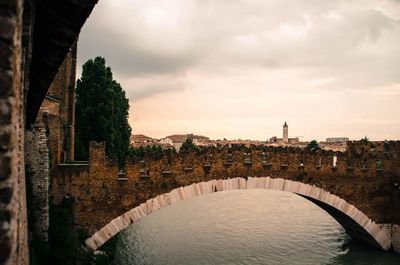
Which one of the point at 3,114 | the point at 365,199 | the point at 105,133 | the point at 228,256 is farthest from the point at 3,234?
the point at 105,133

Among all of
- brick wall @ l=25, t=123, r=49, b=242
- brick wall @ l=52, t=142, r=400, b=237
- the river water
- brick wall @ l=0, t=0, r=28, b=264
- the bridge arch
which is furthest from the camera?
the river water

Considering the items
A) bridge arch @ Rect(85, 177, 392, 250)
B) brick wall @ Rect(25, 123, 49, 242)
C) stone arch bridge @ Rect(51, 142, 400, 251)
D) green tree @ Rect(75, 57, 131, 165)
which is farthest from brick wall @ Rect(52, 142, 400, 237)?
green tree @ Rect(75, 57, 131, 165)

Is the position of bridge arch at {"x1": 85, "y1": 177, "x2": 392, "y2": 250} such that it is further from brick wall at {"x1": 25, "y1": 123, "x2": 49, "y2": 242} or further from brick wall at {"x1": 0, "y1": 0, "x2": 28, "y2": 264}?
brick wall at {"x1": 0, "y1": 0, "x2": 28, "y2": 264}

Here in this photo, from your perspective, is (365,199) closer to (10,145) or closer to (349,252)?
(349,252)

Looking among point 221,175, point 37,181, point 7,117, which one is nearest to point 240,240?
point 221,175

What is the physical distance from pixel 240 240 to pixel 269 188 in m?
4.42

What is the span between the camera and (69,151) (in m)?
19.4

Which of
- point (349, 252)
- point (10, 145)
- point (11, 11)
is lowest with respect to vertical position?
point (349, 252)

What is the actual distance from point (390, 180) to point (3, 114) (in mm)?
19064

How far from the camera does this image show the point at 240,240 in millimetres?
19172

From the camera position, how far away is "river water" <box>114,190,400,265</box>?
16.7 meters

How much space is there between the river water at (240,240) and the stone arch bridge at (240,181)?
162cm

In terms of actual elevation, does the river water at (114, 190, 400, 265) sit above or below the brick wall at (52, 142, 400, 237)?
below

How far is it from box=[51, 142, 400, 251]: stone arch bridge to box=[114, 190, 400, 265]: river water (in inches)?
63.7
